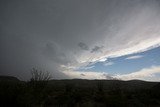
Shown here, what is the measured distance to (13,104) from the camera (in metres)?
15.9

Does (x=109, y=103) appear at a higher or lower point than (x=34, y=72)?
lower

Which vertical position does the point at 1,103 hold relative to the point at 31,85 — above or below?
below

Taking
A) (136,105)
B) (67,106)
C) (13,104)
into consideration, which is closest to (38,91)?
(67,106)

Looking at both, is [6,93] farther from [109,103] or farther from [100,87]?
[100,87]

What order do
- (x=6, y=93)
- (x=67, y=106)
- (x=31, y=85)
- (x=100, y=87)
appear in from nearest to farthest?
(x=6, y=93) → (x=67, y=106) → (x=31, y=85) → (x=100, y=87)

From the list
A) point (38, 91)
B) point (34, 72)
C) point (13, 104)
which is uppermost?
point (34, 72)

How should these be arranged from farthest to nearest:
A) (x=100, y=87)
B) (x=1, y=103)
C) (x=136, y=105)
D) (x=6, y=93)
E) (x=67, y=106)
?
1. (x=100, y=87)
2. (x=136, y=105)
3. (x=67, y=106)
4. (x=6, y=93)
5. (x=1, y=103)

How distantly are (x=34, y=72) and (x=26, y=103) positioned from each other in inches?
410

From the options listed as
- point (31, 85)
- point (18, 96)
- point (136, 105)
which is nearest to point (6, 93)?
point (18, 96)

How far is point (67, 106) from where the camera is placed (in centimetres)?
2191

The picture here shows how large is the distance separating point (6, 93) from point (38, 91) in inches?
366

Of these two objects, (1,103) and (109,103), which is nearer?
(1,103)

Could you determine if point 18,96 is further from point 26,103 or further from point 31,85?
point 31,85

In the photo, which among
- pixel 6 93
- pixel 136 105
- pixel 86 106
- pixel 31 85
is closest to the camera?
pixel 6 93
